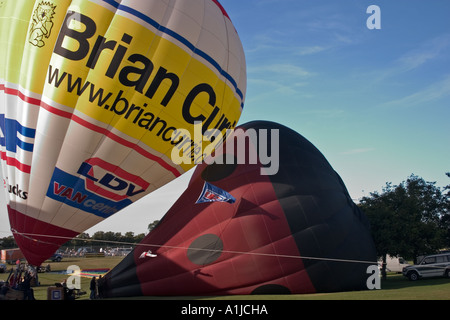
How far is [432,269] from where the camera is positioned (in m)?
16.5

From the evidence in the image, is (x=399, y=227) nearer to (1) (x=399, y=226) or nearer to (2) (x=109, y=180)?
(1) (x=399, y=226)

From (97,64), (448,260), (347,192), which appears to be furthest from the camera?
(448,260)

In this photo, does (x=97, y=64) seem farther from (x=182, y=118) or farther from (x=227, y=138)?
(x=227, y=138)

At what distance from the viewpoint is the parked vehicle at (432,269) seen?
53.5 ft

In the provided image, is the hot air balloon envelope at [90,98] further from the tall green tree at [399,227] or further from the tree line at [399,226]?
the tall green tree at [399,227]

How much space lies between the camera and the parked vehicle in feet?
53.5

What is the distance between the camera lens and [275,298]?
406 inches

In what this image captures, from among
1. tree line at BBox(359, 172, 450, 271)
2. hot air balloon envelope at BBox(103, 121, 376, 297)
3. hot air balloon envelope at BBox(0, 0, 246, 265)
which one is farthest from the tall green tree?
hot air balloon envelope at BBox(0, 0, 246, 265)

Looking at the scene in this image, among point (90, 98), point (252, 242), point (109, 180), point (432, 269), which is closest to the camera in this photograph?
point (90, 98)

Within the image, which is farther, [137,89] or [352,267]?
[352,267]

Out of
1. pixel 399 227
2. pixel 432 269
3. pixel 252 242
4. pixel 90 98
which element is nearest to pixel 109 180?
pixel 90 98

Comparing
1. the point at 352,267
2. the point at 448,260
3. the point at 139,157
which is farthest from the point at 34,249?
the point at 448,260

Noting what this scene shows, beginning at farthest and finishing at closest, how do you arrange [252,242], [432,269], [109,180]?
[432,269] → [252,242] → [109,180]

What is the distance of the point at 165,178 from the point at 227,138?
8.88ft
